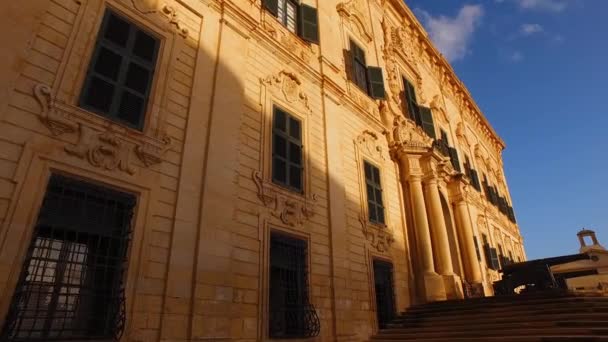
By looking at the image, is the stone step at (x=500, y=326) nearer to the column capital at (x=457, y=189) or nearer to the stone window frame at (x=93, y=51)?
the stone window frame at (x=93, y=51)

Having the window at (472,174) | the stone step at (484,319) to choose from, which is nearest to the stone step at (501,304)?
the stone step at (484,319)

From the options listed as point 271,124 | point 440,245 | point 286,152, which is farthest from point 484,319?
point 271,124

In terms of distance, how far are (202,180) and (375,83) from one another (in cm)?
770

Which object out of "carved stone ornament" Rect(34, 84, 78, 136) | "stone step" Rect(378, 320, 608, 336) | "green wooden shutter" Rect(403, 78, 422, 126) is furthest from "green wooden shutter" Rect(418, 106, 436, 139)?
"carved stone ornament" Rect(34, 84, 78, 136)

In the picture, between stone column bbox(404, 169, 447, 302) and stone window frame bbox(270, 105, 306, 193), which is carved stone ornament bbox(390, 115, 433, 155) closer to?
stone column bbox(404, 169, 447, 302)

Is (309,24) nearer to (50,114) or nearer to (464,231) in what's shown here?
(50,114)

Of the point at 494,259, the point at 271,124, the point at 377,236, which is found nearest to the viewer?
A: the point at 271,124

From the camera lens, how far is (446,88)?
19516 millimetres

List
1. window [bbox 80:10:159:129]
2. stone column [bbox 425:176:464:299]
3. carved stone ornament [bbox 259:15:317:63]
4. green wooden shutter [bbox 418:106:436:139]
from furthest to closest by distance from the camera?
1. green wooden shutter [bbox 418:106:436:139]
2. stone column [bbox 425:176:464:299]
3. carved stone ornament [bbox 259:15:317:63]
4. window [bbox 80:10:159:129]

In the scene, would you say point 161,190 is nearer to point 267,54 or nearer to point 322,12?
point 267,54

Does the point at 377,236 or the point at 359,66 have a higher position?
the point at 359,66

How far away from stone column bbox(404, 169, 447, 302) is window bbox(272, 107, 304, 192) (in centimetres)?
492

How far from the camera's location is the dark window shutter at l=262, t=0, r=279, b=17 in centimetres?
855

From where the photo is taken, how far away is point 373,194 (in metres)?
9.88
